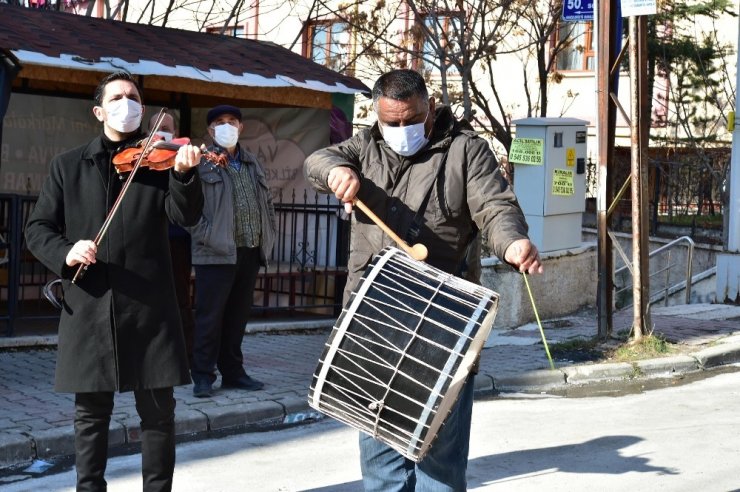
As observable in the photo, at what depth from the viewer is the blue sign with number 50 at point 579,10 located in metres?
10.6

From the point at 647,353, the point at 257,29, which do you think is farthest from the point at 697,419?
the point at 257,29

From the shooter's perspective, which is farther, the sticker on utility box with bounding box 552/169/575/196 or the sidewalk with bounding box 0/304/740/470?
the sticker on utility box with bounding box 552/169/575/196

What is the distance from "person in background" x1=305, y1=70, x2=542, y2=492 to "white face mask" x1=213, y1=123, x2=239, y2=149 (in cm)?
351

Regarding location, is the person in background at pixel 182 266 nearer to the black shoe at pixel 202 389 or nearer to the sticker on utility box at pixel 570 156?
the black shoe at pixel 202 389

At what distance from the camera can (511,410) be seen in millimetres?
8070

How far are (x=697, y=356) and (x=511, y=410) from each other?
2.85m

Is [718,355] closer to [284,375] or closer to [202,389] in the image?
[284,375]

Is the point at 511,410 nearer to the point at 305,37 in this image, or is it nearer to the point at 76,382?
the point at 76,382

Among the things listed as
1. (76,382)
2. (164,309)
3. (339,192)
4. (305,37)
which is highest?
(305,37)

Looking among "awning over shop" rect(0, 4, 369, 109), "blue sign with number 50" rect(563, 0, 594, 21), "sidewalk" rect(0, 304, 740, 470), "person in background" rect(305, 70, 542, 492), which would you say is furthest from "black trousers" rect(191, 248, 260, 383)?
"blue sign with number 50" rect(563, 0, 594, 21)

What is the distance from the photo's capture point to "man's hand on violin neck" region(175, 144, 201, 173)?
4.47 meters

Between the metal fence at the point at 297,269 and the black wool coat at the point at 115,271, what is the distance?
5.68m

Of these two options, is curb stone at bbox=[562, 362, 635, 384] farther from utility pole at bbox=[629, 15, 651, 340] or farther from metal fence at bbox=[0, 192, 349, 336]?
metal fence at bbox=[0, 192, 349, 336]

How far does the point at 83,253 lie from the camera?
442 cm
